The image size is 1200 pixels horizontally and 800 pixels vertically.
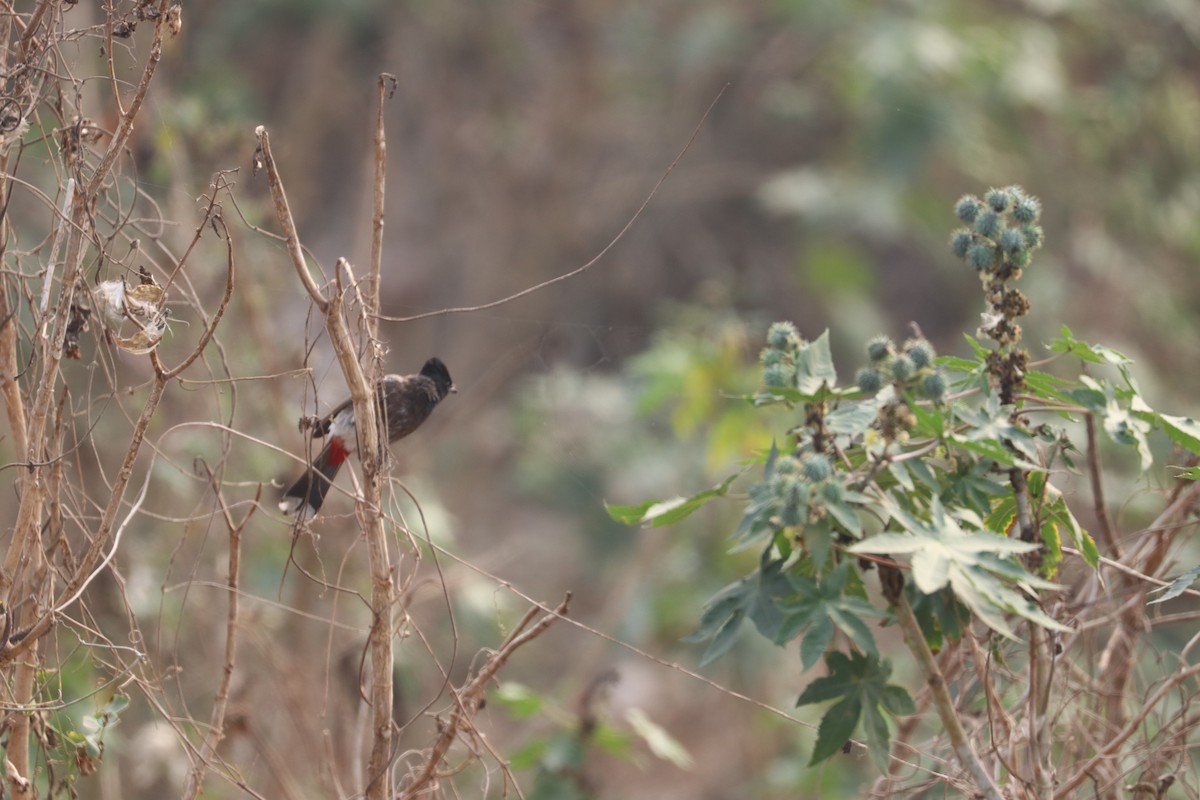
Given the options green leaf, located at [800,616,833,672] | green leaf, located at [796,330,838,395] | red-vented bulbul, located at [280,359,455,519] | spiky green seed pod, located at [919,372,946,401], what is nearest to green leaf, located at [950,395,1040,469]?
spiky green seed pod, located at [919,372,946,401]

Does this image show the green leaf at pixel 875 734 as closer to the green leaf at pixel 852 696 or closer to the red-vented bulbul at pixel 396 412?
the green leaf at pixel 852 696

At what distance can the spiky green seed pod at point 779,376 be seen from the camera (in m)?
1.63

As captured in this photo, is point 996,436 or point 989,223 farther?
point 989,223

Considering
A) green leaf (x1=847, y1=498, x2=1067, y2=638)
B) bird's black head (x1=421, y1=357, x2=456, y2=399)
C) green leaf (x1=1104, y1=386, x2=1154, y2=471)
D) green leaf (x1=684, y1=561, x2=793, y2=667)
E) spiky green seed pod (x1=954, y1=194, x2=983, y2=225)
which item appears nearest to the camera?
green leaf (x1=847, y1=498, x2=1067, y2=638)

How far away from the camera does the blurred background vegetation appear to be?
4922 millimetres

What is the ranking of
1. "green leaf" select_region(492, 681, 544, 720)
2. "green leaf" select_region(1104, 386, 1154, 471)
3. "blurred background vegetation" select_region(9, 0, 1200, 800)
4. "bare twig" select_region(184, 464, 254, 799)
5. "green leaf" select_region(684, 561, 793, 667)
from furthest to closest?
"blurred background vegetation" select_region(9, 0, 1200, 800) < "green leaf" select_region(492, 681, 544, 720) < "bare twig" select_region(184, 464, 254, 799) < "green leaf" select_region(1104, 386, 1154, 471) < "green leaf" select_region(684, 561, 793, 667)

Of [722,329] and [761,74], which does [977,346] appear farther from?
[761,74]

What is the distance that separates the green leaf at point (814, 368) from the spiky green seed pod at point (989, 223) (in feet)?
0.94

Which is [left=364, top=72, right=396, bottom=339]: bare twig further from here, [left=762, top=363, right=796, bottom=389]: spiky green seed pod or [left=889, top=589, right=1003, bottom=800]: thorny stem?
[left=889, top=589, right=1003, bottom=800]: thorny stem

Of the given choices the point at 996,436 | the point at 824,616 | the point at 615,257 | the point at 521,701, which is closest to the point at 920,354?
the point at 996,436

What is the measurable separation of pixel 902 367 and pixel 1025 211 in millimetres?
334

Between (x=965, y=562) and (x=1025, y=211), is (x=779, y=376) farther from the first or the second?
(x=1025, y=211)

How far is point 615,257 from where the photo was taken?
32.1ft

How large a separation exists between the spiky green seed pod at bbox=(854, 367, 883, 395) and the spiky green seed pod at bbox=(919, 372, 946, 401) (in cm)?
5
